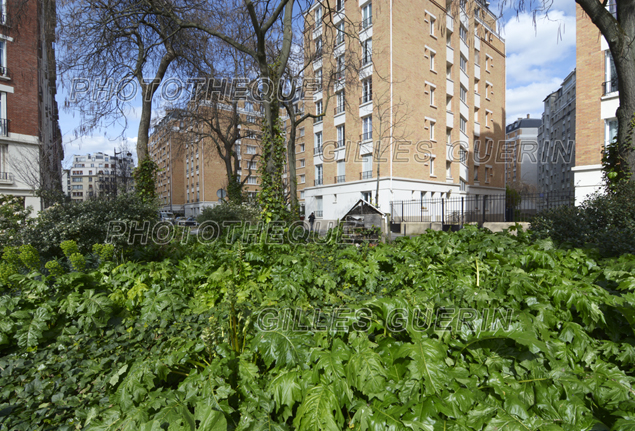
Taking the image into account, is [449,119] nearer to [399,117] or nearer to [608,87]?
[399,117]

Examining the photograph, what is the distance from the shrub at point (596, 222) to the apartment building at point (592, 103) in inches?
639

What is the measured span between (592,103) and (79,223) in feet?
89.4

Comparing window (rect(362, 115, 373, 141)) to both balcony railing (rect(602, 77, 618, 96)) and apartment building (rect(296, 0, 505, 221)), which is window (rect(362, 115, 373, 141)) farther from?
balcony railing (rect(602, 77, 618, 96))

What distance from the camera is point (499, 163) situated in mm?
39375

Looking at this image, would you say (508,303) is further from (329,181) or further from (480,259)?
(329,181)


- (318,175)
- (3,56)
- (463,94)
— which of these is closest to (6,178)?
(3,56)

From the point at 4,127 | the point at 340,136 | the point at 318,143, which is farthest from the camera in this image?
the point at 318,143

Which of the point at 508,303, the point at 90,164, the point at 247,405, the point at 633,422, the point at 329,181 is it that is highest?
the point at 90,164

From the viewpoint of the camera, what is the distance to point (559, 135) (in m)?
61.7

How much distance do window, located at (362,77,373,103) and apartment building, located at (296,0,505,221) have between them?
0.27ft

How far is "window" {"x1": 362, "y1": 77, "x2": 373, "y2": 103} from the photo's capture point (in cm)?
2710

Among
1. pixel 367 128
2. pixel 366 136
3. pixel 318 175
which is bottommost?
pixel 318 175

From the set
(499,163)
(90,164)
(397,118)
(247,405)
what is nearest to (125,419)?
(247,405)

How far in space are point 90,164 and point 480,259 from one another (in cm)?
16314
